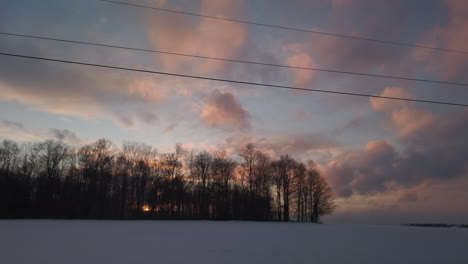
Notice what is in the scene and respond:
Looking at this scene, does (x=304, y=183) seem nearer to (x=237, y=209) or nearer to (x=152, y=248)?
(x=237, y=209)

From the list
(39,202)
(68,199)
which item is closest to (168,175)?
(68,199)

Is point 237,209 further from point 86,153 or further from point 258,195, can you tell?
point 86,153

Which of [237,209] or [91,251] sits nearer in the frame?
[91,251]

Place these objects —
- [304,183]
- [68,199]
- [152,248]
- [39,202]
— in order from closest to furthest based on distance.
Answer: [152,248] < [39,202] < [68,199] < [304,183]

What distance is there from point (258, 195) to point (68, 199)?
33942 millimetres

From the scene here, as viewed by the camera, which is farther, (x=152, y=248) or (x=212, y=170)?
(x=212, y=170)

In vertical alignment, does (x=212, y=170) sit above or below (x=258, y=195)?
above

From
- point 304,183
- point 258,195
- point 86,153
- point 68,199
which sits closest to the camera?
point 68,199

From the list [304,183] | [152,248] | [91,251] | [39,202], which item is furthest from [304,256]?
[304,183]

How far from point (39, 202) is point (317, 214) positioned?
51.0 meters

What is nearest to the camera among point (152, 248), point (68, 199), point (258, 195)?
point (152, 248)

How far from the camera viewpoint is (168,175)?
64625 mm

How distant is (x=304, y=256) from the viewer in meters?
11.8

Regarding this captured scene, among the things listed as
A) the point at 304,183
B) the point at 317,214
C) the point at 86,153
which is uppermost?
the point at 86,153
